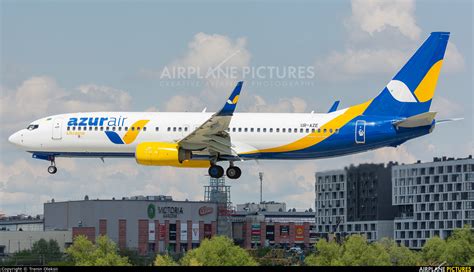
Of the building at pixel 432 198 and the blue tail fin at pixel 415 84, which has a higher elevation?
the blue tail fin at pixel 415 84

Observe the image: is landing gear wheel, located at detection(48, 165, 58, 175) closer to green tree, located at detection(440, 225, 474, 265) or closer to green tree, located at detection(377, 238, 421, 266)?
green tree, located at detection(377, 238, 421, 266)

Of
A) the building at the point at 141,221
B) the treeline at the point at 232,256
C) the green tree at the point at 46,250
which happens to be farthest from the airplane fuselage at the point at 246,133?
the building at the point at 141,221

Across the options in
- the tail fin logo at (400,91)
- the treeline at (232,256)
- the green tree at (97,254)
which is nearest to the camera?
the tail fin logo at (400,91)

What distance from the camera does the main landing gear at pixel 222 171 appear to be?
8881cm

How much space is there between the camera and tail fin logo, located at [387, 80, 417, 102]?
294 feet

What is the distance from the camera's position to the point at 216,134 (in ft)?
286

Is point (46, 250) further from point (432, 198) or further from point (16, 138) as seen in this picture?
point (432, 198)

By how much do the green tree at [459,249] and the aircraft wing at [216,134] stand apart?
3997 cm

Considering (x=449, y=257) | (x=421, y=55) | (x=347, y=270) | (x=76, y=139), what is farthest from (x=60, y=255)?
(x=347, y=270)

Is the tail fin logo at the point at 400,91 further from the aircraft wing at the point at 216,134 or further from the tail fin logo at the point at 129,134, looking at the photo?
the tail fin logo at the point at 129,134

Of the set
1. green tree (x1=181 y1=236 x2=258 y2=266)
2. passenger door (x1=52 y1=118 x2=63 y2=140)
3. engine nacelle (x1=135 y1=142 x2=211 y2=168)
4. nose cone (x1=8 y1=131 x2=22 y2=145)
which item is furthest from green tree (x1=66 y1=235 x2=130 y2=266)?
engine nacelle (x1=135 y1=142 x2=211 y2=168)

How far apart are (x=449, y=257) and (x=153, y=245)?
170 ft

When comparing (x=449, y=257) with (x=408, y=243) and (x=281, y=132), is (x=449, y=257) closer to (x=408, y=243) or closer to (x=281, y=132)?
(x=281, y=132)

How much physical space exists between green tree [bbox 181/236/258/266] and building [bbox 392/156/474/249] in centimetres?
7339
